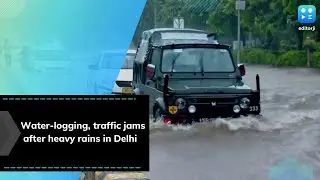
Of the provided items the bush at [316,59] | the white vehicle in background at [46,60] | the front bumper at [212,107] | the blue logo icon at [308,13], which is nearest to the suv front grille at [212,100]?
the front bumper at [212,107]

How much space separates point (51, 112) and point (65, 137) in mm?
146

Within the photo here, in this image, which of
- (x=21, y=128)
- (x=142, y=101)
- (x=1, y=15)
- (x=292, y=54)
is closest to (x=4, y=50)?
(x=1, y=15)

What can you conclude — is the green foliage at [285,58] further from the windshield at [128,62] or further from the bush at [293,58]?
the windshield at [128,62]

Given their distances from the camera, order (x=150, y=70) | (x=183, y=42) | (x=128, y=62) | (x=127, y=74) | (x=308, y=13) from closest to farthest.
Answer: (x=150, y=70) < (x=183, y=42) < (x=127, y=74) < (x=128, y=62) < (x=308, y=13)

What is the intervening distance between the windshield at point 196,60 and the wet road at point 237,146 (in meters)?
0.70

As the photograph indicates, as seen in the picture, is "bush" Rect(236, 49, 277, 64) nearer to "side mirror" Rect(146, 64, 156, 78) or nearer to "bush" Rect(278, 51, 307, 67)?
"bush" Rect(278, 51, 307, 67)

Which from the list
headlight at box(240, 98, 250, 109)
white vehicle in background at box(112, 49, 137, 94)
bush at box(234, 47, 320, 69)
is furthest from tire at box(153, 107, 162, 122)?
bush at box(234, 47, 320, 69)

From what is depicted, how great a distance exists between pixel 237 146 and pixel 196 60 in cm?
120

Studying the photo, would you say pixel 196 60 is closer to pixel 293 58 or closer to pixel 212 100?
pixel 212 100

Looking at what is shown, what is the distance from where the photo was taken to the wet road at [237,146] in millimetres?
5090

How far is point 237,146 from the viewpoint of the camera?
19.9ft

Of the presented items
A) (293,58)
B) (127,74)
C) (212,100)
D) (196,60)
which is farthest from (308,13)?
(212,100)

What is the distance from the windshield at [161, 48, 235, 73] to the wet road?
0.70 m

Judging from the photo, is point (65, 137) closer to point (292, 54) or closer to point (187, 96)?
point (187, 96)
